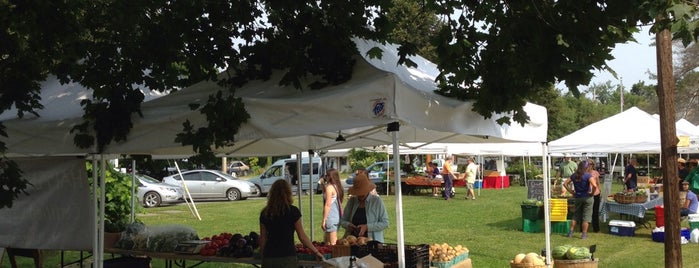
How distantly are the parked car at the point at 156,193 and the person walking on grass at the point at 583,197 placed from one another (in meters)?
16.2

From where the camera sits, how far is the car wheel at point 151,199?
25.9 metres

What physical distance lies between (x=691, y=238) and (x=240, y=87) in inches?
427

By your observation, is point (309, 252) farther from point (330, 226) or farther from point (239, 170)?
point (239, 170)

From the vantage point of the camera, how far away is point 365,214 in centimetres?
906

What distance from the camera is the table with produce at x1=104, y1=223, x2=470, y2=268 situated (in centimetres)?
706

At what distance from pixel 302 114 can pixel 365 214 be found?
3516 mm

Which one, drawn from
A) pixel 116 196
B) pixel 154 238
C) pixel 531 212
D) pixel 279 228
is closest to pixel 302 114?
pixel 279 228

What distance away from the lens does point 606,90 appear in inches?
6250

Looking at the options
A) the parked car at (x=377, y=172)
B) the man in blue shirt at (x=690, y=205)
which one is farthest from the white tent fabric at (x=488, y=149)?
the man in blue shirt at (x=690, y=205)

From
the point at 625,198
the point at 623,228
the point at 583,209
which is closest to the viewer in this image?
the point at 583,209

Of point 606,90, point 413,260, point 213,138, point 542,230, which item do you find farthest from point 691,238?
point 606,90

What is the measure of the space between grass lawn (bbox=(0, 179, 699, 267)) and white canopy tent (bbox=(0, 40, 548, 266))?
390cm

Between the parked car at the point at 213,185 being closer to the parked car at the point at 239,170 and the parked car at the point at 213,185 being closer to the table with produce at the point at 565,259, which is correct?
the table with produce at the point at 565,259

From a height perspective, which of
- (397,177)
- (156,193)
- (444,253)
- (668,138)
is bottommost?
(444,253)
